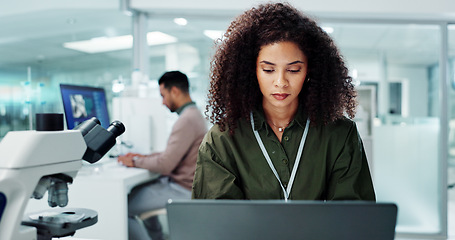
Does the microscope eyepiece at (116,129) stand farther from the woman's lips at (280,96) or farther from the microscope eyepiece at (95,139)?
the woman's lips at (280,96)

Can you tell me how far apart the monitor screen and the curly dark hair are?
116 cm

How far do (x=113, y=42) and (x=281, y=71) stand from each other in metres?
2.57

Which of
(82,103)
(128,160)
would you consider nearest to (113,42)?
(82,103)

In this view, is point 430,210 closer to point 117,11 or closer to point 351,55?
point 351,55

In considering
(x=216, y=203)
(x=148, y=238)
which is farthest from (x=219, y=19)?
(x=216, y=203)

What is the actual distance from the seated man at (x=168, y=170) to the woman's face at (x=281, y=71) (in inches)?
49.3

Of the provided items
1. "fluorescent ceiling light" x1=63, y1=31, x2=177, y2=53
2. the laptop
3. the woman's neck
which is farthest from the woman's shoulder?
"fluorescent ceiling light" x1=63, y1=31, x2=177, y2=53

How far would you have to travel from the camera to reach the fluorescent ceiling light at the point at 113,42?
3.02 m

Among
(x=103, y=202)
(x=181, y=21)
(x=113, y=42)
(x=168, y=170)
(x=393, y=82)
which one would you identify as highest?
(x=181, y=21)

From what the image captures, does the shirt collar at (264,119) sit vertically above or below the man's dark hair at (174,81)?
below

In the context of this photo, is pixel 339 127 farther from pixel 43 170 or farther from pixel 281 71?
pixel 43 170

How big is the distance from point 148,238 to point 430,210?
2.54 meters

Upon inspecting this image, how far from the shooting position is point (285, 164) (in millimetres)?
1150

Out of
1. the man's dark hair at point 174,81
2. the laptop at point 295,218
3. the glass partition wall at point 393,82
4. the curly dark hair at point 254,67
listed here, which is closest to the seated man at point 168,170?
the man's dark hair at point 174,81
